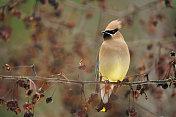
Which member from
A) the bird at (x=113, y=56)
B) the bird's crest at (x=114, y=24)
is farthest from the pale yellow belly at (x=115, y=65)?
the bird's crest at (x=114, y=24)

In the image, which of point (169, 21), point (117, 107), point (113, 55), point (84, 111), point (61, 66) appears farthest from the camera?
point (169, 21)

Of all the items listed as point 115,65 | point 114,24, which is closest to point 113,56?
point 115,65

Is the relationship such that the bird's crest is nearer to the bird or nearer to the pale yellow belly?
the bird

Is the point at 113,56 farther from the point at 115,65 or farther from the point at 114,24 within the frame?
the point at 114,24

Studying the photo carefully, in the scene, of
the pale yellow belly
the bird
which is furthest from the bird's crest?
the pale yellow belly

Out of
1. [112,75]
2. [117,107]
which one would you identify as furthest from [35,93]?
[117,107]

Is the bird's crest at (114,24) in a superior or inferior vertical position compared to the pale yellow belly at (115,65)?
superior

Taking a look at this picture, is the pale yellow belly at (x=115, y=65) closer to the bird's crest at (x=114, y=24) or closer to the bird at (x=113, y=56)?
the bird at (x=113, y=56)

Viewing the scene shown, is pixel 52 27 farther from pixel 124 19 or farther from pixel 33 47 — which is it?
pixel 124 19

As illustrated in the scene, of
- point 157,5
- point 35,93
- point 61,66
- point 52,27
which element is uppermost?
point 157,5

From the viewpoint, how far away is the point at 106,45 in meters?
3.16

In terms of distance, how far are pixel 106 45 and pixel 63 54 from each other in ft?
3.82

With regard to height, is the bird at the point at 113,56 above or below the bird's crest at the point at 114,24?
below

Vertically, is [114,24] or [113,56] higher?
[114,24]
